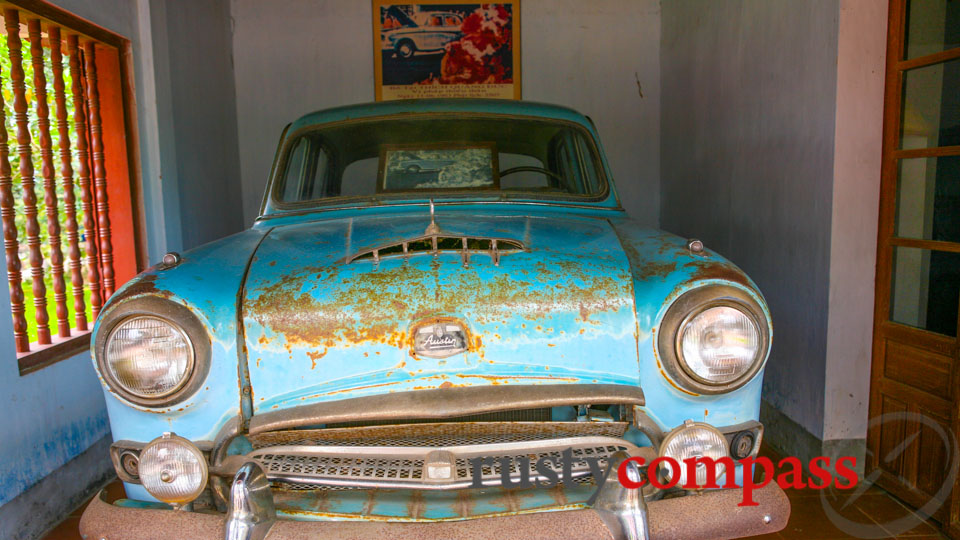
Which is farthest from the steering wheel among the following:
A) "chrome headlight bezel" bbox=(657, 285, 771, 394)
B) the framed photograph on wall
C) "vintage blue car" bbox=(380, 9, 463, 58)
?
"vintage blue car" bbox=(380, 9, 463, 58)

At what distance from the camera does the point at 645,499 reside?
4.99 ft

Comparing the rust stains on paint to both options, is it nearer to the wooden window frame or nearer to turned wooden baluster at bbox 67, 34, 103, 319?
turned wooden baluster at bbox 67, 34, 103, 319

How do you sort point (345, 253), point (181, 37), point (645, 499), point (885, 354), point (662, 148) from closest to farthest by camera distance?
point (645, 499) < point (345, 253) < point (885, 354) < point (181, 37) < point (662, 148)

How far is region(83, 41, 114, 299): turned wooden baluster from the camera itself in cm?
339

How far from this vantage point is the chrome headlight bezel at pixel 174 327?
1.57 metres

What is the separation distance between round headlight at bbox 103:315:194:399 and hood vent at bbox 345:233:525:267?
1.54 feet

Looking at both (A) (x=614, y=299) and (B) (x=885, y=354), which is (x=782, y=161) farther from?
(A) (x=614, y=299)

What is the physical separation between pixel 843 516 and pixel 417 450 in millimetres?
1936

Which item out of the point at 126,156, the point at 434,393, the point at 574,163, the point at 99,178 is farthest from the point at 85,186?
the point at 434,393

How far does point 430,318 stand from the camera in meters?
1.59

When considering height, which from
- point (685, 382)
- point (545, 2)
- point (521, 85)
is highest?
point (545, 2)

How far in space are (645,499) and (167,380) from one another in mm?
1151

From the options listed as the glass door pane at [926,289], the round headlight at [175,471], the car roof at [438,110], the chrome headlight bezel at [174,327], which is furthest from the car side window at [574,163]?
the round headlight at [175,471]

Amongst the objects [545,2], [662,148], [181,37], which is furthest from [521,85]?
[181,37]
